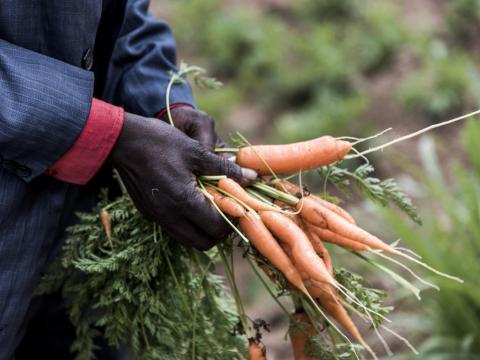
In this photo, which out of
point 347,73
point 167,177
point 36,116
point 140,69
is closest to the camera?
point 36,116

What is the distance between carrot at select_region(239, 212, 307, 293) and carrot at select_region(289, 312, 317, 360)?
120 mm

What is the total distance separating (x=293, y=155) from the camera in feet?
5.79

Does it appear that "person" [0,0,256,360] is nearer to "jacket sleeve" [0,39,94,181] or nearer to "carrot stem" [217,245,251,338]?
"jacket sleeve" [0,39,94,181]

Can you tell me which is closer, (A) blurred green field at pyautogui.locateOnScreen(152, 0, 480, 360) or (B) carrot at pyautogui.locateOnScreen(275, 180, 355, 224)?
(B) carrot at pyautogui.locateOnScreen(275, 180, 355, 224)

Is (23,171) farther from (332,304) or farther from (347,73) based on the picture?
(347,73)

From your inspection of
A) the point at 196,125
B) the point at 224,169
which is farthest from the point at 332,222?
the point at 196,125

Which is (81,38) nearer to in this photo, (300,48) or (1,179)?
(1,179)

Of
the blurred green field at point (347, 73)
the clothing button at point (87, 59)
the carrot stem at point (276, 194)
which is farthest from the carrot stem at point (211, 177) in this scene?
the blurred green field at point (347, 73)

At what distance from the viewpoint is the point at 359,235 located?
1700 mm

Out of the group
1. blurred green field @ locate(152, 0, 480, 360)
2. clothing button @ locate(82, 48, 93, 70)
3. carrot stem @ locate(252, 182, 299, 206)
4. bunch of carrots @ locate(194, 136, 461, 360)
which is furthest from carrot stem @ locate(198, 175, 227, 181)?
blurred green field @ locate(152, 0, 480, 360)

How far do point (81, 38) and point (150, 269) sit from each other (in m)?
0.54

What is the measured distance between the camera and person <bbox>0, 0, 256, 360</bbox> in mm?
1455

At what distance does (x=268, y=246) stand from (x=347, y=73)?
3.15m

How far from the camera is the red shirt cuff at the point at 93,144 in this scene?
1515mm
